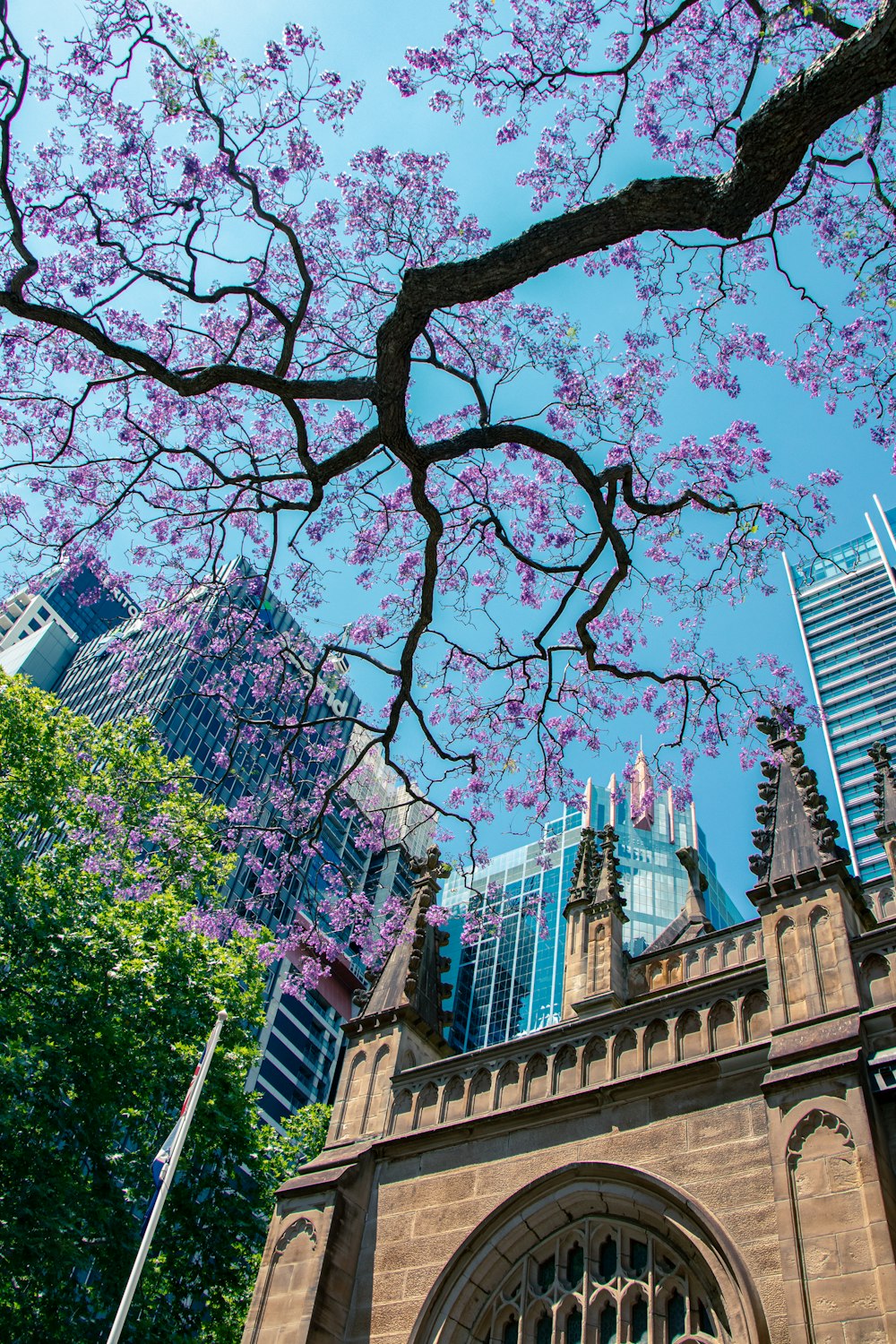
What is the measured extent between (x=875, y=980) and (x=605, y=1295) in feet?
11.6

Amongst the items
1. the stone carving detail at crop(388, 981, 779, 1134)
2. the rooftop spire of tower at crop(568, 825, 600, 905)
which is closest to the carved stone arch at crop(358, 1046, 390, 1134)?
the stone carving detail at crop(388, 981, 779, 1134)

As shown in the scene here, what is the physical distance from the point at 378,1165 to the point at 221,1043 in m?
8.00

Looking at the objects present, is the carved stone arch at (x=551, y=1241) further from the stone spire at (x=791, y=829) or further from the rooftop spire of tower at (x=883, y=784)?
the rooftop spire of tower at (x=883, y=784)

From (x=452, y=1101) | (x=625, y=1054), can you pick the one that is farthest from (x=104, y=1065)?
(x=625, y=1054)

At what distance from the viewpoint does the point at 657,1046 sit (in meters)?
9.60

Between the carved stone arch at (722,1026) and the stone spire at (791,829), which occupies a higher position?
the stone spire at (791,829)

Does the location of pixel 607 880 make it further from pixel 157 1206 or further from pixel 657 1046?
pixel 157 1206

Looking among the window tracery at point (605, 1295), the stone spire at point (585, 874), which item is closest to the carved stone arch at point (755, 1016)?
the window tracery at point (605, 1295)

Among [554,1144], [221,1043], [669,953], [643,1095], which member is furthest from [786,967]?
[221,1043]

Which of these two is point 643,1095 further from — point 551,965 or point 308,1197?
point 551,965

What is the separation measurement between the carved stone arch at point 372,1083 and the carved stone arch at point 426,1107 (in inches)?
19.1

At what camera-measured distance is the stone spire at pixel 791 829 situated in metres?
9.52

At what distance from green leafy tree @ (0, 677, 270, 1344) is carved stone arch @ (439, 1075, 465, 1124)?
16.1ft

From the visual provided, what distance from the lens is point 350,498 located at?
13625mm
